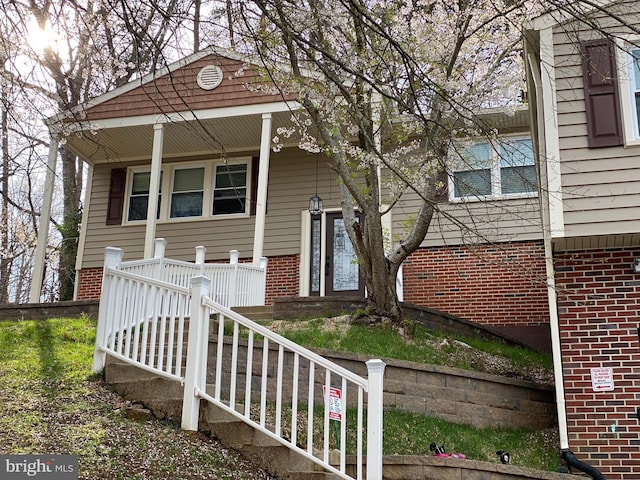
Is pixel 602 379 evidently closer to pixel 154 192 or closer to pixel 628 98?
pixel 628 98

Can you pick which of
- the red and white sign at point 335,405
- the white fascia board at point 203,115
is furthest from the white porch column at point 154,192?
the red and white sign at point 335,405

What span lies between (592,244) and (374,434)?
360cm

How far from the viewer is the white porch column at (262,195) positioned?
11742 millimetres

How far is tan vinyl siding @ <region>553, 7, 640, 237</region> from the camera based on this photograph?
23.1 feet

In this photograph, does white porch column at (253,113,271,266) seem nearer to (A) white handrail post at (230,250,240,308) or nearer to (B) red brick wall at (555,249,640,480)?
(A) white handrail post at (230,250,240,308)

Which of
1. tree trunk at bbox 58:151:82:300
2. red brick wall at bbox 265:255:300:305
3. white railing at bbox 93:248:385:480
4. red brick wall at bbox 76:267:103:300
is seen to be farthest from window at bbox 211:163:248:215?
white railing at bbox 93:248:385:480

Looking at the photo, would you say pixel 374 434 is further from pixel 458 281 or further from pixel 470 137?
pixel 458 281

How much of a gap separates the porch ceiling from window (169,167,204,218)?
41cm

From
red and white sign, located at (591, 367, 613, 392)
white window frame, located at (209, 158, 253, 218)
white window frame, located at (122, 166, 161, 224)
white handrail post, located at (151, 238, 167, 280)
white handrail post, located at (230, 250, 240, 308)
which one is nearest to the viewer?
red and white sign, located at (591, 367, 613, 392)

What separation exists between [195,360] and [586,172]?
4.34 m

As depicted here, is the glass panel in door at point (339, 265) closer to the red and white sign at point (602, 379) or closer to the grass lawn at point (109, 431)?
the grass lawn at point (109, 431)

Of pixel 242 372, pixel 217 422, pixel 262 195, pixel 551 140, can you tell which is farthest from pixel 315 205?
pixel 217 422

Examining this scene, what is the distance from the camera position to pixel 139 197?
15.1 m

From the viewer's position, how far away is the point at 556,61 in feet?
Answer: 25.1
